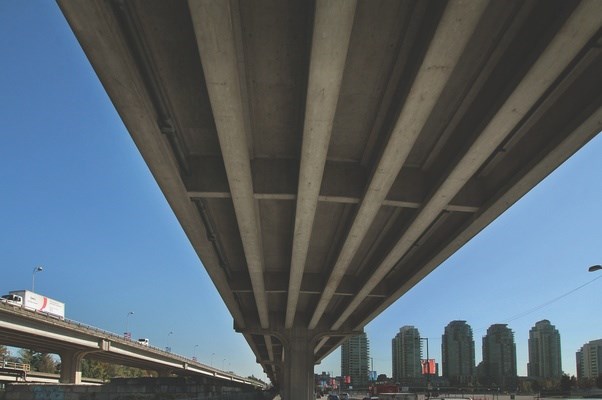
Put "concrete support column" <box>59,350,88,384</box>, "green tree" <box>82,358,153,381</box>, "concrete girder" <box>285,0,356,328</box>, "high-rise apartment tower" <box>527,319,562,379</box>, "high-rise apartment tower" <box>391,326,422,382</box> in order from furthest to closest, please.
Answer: "high-rise apartment tower" <box>391,326,422,382</box>
"green tree" <box>82,358,153,381</box>
"high-rise apartment tower" <box>527,319,562,379</box>
"concrete support column" <box>59,350,88,384</box>
"concrete girder" <box>285,0,356,328</box>

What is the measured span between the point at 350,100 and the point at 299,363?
30.8 metres

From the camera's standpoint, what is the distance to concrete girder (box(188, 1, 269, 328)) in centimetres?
671

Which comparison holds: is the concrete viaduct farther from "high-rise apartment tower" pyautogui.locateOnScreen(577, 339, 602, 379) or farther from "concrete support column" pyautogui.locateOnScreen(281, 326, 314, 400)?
"high-rise apartment tower" pyautogui.locateOnScreen(577, 339, 602, 379)

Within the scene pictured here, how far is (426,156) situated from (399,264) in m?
10.4

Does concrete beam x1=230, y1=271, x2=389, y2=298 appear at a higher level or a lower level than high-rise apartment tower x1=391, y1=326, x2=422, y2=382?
higher

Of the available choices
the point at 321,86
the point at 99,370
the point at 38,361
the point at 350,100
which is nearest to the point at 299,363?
the point at 350,100

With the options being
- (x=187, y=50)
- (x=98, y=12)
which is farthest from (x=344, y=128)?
(x=98, y=12)

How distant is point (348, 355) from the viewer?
172 m

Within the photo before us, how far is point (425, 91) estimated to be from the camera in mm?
8367

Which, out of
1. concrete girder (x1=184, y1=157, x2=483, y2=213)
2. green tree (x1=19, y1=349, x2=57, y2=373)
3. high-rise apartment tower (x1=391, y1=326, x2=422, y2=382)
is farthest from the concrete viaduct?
high-rise apartment tower (x1=391, y1=326, x2=422, y2=382)

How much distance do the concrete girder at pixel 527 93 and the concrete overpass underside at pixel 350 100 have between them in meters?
0.03

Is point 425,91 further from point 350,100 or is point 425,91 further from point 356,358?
point 356,358

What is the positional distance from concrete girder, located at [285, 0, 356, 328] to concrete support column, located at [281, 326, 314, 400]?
24.7 m

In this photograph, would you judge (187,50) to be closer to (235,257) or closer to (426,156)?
(426,156)
